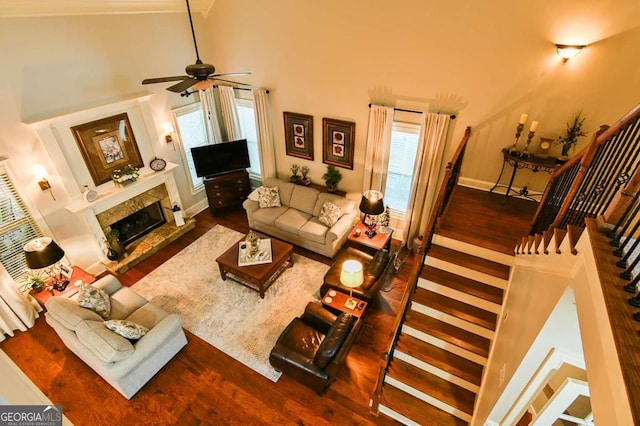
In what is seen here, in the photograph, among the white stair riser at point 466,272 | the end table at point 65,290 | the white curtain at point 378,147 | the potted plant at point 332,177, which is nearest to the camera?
the white stair riser at point 466,272

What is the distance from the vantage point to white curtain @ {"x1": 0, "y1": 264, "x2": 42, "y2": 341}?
170 inches

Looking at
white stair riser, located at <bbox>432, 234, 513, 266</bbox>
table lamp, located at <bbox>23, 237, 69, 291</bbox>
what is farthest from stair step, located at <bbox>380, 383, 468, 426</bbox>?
table lamp, located at <bbox>23, 237, 69, 291</bbox>

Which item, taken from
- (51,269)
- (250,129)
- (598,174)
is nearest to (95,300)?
(51,269)

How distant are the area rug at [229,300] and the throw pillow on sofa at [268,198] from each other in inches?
45.4

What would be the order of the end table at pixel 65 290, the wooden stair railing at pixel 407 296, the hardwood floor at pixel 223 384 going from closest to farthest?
the wooden stair railing at pixel 407 296
the hardwood floor at pixel 223 384
the end table at pixel 65 290

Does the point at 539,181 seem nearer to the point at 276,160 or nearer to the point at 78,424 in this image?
the point at 276,160

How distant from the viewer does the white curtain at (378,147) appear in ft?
17.2

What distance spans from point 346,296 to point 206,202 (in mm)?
4483

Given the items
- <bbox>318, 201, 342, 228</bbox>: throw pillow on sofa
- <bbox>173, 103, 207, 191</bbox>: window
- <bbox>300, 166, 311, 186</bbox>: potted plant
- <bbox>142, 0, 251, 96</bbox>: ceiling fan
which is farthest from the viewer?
<bbox>300, 166, 311, 186</bbox>: potted plant

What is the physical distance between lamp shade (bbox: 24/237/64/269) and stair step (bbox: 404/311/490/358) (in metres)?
4.79

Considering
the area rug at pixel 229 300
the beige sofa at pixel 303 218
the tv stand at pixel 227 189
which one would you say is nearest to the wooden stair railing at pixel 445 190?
the beige sofa at pixel 303 218

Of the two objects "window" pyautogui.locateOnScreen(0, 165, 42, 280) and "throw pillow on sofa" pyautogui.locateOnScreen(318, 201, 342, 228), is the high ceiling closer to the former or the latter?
"window" pyautogui.locateOnScreen(0, 165, 42, 280)

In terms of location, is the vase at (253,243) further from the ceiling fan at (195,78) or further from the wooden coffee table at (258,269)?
the ceiling fan at (195,78)

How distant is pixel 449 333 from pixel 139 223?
19.2 ft
